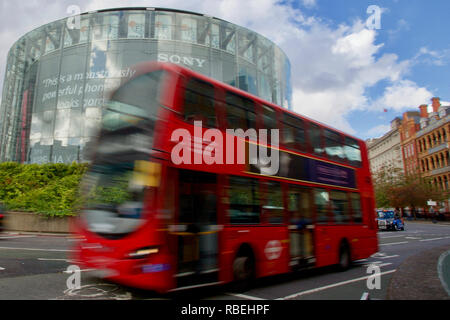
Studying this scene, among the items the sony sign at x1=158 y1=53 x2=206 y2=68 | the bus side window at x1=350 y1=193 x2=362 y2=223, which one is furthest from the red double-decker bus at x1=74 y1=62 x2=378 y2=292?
the sony sign at x1=158 y1=53 x2=206 y2=68

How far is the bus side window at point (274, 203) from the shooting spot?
7.65 metres

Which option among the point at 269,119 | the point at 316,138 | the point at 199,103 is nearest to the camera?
the point at 199,103

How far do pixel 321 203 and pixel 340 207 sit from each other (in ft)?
3.62

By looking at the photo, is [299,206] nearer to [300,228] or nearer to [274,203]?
[300,228]

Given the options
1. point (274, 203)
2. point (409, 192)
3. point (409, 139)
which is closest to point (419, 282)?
point (274, 203)

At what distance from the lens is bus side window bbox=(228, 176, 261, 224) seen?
688cm

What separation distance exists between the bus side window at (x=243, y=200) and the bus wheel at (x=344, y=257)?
399 centimetres

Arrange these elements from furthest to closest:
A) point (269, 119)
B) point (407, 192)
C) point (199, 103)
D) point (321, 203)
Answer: point (407, 192)
point (321, 203)
point (269, 119)
point (199, 103)

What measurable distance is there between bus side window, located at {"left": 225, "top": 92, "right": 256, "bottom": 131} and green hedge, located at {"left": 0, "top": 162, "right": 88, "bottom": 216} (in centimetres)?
1644

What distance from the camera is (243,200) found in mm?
7090

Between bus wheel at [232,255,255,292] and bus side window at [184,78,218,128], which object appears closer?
bus side window at [184,78,218,128]

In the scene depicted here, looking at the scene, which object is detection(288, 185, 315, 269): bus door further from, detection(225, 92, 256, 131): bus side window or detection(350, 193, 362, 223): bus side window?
detection(350, 193, 362, 223): bus side window

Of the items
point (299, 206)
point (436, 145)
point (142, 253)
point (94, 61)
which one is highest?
point (94, 61)

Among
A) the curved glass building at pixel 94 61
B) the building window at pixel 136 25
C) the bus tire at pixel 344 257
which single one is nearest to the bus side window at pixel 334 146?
the bus tire at pixel 344 257
